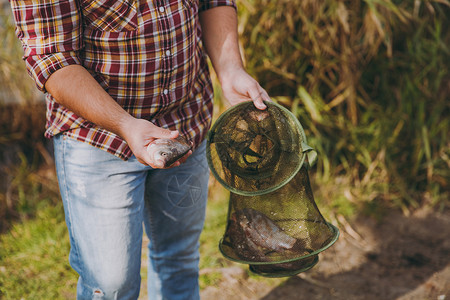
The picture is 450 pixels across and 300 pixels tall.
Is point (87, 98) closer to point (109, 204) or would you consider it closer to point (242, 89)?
point (109, 204)

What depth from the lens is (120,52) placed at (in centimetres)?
148

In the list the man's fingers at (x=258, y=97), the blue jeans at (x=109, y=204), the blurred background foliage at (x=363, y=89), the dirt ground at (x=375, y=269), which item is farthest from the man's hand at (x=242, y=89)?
the blurred background foliage at (x=363, y=89)

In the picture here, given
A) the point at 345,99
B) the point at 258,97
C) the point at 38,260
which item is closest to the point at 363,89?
the point at 345,99

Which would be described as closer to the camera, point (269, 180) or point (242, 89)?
point (269, 180)

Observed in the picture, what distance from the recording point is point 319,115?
3193mm

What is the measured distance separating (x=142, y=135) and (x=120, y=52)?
32cm

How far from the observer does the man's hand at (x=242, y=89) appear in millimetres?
1609

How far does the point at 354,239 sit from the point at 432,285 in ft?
1.84

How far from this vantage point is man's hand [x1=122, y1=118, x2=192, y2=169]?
1.30 m

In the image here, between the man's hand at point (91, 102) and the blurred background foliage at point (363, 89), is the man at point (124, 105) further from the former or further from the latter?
the blurred background foliage at point (363, 89)

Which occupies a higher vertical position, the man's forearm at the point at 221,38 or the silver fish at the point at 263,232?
the man's forearm at the point at 221,38

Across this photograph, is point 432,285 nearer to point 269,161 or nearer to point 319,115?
point 319,115

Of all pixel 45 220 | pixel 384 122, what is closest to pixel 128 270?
pixel 45 220

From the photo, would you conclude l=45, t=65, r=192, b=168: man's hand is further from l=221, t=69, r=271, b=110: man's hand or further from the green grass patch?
the green grass patch
